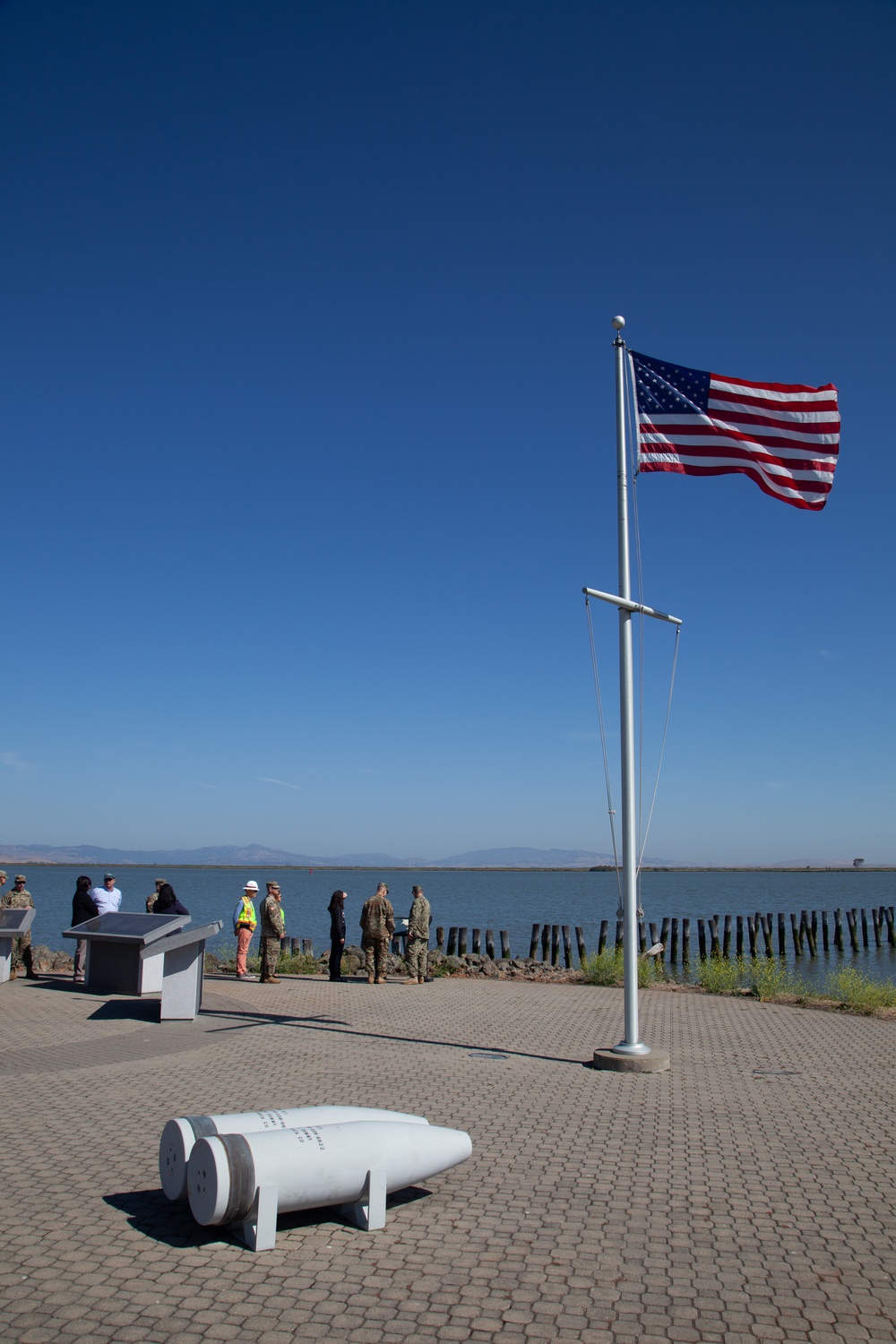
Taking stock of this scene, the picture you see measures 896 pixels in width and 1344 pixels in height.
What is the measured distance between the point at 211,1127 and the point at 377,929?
10.9m

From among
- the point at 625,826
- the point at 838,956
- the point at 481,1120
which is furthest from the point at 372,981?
the point at 838,956

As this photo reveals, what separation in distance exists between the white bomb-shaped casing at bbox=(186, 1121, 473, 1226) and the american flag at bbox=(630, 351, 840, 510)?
742cm

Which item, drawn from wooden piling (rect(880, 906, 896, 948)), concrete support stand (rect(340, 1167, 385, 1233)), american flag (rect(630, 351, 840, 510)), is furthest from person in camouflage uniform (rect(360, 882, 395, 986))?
wooden piling (rect(880, 906, 896, 948))

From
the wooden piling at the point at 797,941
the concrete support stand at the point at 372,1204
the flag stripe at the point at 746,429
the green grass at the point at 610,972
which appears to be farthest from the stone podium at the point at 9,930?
the wooden piling at the point at 797,941

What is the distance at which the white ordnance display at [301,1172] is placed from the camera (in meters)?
4.93

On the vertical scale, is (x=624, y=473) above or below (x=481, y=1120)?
above

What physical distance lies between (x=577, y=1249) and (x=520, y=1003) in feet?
32.2

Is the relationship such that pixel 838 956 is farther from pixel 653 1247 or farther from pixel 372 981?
pixel 653 1247

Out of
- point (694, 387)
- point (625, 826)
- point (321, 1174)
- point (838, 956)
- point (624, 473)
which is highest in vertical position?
point (694, 387)

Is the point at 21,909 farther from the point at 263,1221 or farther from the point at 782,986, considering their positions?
the point at 782,986

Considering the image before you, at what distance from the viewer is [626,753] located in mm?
10414

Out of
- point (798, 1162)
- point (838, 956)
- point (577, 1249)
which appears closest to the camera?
point (577, 1249)

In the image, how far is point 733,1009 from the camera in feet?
46.4

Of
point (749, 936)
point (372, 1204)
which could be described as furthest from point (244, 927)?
point (749, 936)
